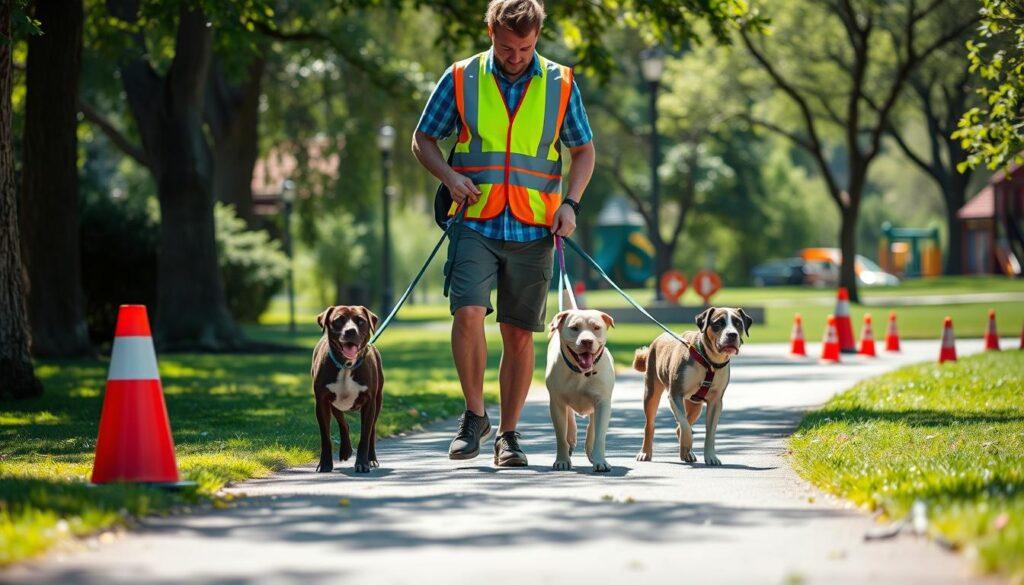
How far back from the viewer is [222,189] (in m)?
37.8

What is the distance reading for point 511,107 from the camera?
883cm

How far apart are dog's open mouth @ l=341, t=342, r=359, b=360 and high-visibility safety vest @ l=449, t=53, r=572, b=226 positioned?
1.02 m

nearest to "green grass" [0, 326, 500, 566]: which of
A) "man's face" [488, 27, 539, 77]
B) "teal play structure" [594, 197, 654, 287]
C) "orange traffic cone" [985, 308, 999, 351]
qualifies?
"man's face" [488, 27, 539, 77]

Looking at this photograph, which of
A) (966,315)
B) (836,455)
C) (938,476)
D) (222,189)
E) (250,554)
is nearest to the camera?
(250,554)

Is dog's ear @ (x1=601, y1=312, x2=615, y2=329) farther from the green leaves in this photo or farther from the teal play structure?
the teal play structure

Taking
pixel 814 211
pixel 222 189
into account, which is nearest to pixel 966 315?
pixel 222 189

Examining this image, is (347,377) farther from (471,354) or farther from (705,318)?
(705,318)

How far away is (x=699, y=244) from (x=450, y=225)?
71.4 m

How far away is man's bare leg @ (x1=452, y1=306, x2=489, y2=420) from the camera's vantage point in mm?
8945

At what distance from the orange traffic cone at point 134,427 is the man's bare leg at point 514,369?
7.39 feet

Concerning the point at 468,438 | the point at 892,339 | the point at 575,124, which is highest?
the point at 575,124

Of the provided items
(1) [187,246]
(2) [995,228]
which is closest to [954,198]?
(2) [995,228]

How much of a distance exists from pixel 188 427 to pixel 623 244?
6037cm

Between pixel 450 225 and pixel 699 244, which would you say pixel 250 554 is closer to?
pixel 450 225
